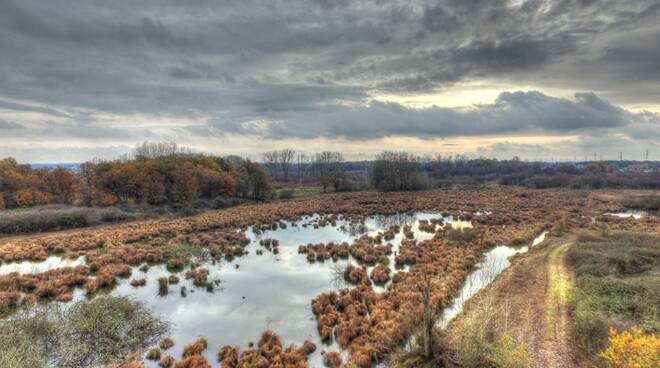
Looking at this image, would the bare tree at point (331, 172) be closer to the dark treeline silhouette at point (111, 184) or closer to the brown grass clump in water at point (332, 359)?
the dark treeline silhouette at point (111, 184)

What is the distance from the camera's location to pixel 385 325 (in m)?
11.4

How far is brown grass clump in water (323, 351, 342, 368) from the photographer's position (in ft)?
31.5

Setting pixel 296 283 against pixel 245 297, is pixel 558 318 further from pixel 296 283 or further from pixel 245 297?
pixel 245 297

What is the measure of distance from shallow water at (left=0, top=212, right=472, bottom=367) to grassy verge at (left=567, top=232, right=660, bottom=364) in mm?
8110

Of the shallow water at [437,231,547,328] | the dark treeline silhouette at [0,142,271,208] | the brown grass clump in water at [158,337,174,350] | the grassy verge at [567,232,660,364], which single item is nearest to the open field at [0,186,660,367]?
the brown grass clump in water at [158,337,174,350]

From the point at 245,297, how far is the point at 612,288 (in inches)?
636

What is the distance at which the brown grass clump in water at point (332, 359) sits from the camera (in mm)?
9609

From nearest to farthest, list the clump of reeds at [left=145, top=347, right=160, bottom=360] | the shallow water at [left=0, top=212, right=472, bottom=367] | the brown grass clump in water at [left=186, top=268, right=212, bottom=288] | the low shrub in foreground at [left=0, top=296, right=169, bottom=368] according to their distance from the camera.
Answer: the low shrub in foreground at [left=0, top=296, right=169, bottom=368], the clump of reeds at [left=145, top=347, right=160, bottom=360], the shallow water at [left=0, top=212, right=472, bottom=367], the brown grass clump in water at [left=186, top=268, right=212, bottom=288]

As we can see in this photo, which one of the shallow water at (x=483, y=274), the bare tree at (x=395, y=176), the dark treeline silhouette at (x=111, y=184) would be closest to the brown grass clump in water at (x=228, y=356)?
the shallow water at (x=483, y=274)

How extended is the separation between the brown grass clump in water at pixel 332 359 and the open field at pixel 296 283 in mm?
44

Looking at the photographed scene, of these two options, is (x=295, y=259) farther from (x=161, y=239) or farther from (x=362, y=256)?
(x=161, y=239)

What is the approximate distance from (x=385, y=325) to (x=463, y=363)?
133 inches

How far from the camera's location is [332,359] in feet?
31.9

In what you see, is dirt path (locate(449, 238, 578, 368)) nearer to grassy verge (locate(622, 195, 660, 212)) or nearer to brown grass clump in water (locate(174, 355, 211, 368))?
brown grass clump in water (locate(174, 355, 211, 368))
